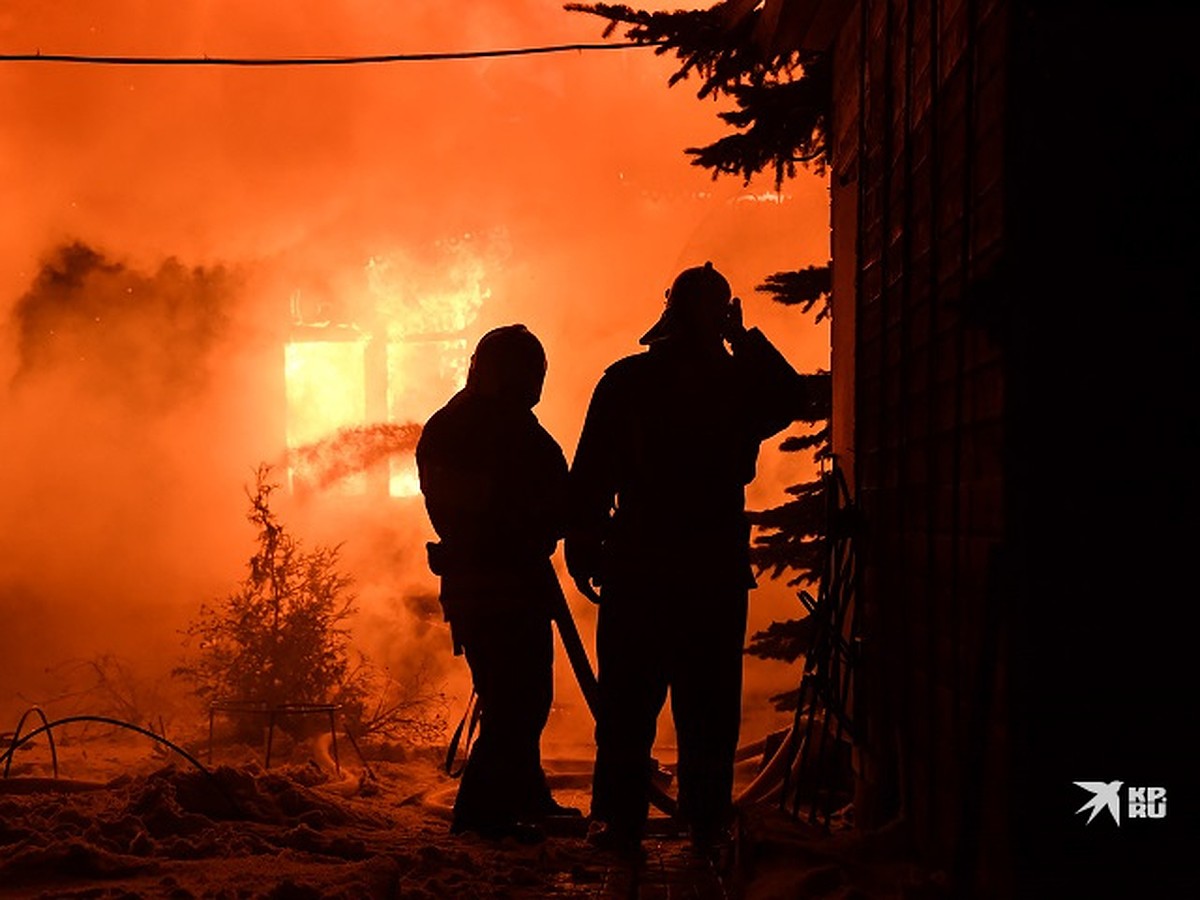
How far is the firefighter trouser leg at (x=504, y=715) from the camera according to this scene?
6379 millimetres

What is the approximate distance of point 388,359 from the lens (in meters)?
19.9

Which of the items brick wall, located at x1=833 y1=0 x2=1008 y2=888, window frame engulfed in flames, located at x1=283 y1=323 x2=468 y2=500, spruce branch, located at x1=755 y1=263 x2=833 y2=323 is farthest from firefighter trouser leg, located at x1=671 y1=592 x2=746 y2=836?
window frame engulfed in flames, located at x1=283 y1=323 x2=468 y2=500

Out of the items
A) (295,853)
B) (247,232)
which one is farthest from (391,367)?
(295,853)

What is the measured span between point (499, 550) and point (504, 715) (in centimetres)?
73

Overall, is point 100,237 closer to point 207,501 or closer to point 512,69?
point 207,501

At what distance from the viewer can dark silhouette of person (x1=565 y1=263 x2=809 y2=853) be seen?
18.4 ft

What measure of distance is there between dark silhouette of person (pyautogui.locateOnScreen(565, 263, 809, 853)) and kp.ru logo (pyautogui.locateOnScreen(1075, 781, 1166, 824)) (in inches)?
94.7

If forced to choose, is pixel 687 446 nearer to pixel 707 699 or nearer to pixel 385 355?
pixel 707 699

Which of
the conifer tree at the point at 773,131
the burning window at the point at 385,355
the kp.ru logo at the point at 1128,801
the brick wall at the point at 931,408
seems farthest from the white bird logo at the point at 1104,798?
the burning window at the point at 385,355

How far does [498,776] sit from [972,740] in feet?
10.6

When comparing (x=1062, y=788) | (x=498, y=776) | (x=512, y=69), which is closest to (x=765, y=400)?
(x=498, y=776)

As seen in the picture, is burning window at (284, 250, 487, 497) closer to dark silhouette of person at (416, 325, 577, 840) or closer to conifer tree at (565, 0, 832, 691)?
conifer tree at (565, 0, 832, 691)

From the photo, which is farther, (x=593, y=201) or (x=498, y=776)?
(x=593, y=201)

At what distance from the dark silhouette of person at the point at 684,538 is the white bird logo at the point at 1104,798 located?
239cm
